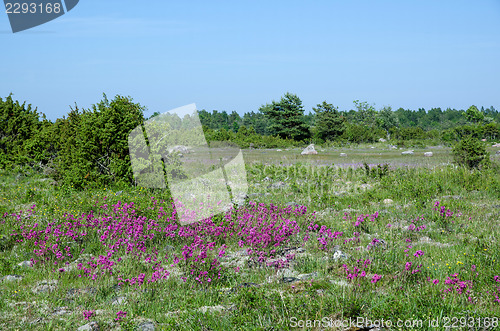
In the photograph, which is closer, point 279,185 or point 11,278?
point 11,278

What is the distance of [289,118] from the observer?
1893 inches

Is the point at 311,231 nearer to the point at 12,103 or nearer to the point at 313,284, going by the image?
the point at 313,284

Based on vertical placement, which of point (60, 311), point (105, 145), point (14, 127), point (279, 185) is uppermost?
point (14, 127)

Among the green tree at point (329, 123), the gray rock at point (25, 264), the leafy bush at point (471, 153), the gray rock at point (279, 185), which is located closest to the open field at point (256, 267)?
the gray rock at point (25, 264)

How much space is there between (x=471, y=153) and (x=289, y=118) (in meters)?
34.6

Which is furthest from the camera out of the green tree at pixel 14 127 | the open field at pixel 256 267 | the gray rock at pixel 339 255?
the green tree at pixel 14 127

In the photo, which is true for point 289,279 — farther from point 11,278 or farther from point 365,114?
point 365,114

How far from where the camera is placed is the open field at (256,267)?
4.04m

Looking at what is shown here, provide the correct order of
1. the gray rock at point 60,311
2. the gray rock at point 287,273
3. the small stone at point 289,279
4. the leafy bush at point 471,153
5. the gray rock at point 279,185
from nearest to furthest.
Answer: the gray rock at point 60,311
the small stone at point 289,279
the gray rock at point 287,273
the gray rock at point 279,185
the leafy bush at point 471,153

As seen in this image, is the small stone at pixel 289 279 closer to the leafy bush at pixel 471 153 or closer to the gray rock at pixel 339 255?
the gray rock at pixel 339 255

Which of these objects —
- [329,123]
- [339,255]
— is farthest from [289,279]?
[329,123]

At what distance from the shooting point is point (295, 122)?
4906 cm

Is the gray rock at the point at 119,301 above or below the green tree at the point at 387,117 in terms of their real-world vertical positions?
below

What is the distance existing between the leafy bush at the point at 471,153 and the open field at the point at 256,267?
4547 mm
